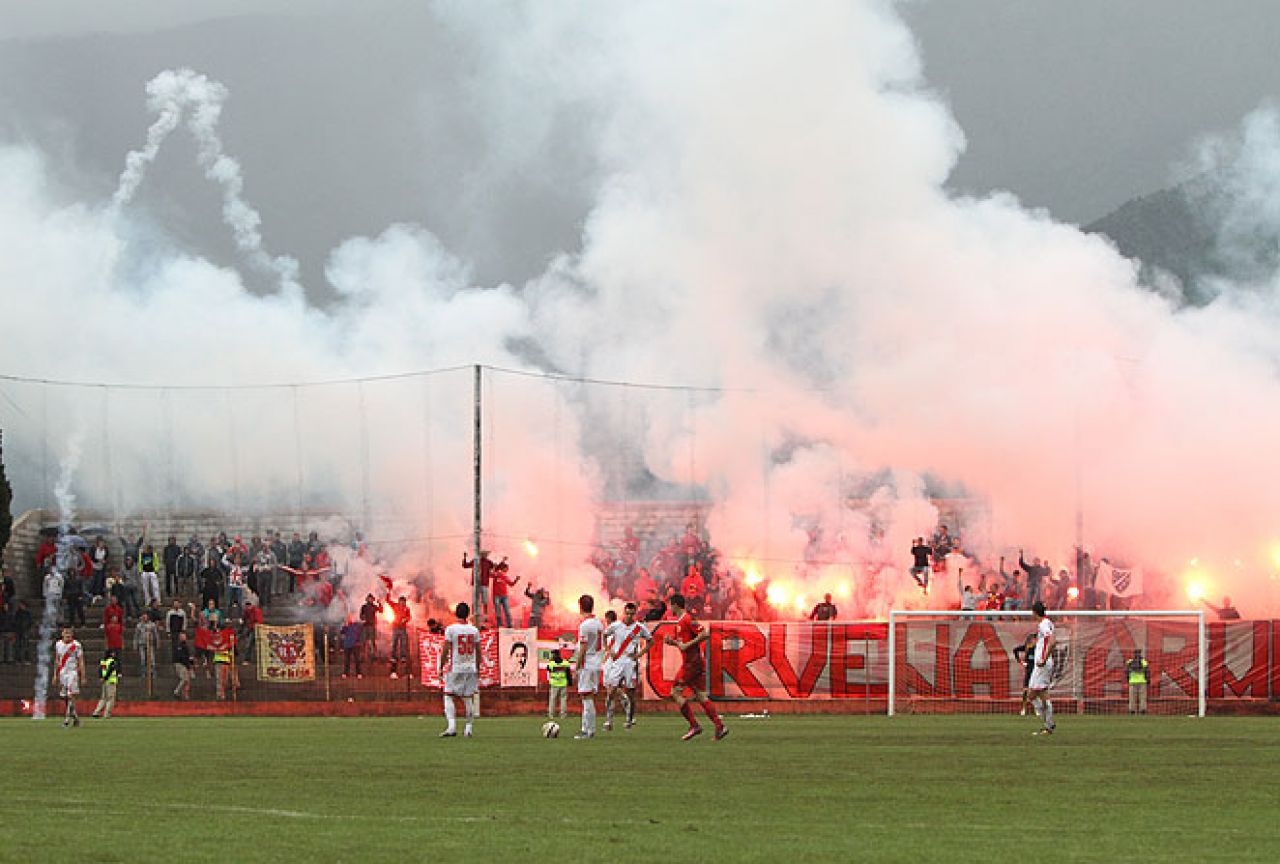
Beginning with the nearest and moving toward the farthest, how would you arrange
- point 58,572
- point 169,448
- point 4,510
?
point 58,572 → point 4,510 → point 169,448

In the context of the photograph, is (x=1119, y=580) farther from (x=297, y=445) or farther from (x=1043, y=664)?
(x=297, y=445)

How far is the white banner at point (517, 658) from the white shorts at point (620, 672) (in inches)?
543

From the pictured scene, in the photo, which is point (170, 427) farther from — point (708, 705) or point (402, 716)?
point (708, 705)

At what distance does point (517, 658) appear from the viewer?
143 ft

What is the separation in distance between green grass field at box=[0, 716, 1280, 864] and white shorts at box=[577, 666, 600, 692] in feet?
4.00

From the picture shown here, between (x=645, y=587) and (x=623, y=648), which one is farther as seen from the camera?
(x=645, y=587)

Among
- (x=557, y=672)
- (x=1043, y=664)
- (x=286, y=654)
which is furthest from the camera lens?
(x=286, y=654)

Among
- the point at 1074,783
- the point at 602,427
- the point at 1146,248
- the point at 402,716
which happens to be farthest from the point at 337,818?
the point at 1146,248

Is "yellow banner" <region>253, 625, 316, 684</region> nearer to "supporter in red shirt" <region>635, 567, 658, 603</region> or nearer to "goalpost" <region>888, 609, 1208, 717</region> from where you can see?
"supporter in red shirt" <region>635, 567, 658, 603</region>

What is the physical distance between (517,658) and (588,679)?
15.3 metres

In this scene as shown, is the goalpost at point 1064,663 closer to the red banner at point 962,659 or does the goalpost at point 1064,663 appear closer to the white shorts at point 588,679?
the red banner at point 962,659

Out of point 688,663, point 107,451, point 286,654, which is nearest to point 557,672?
point 688,663

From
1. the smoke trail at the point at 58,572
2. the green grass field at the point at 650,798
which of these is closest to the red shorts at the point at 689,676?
the green grass field at the point at 650,798

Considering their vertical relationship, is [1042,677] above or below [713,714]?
above
